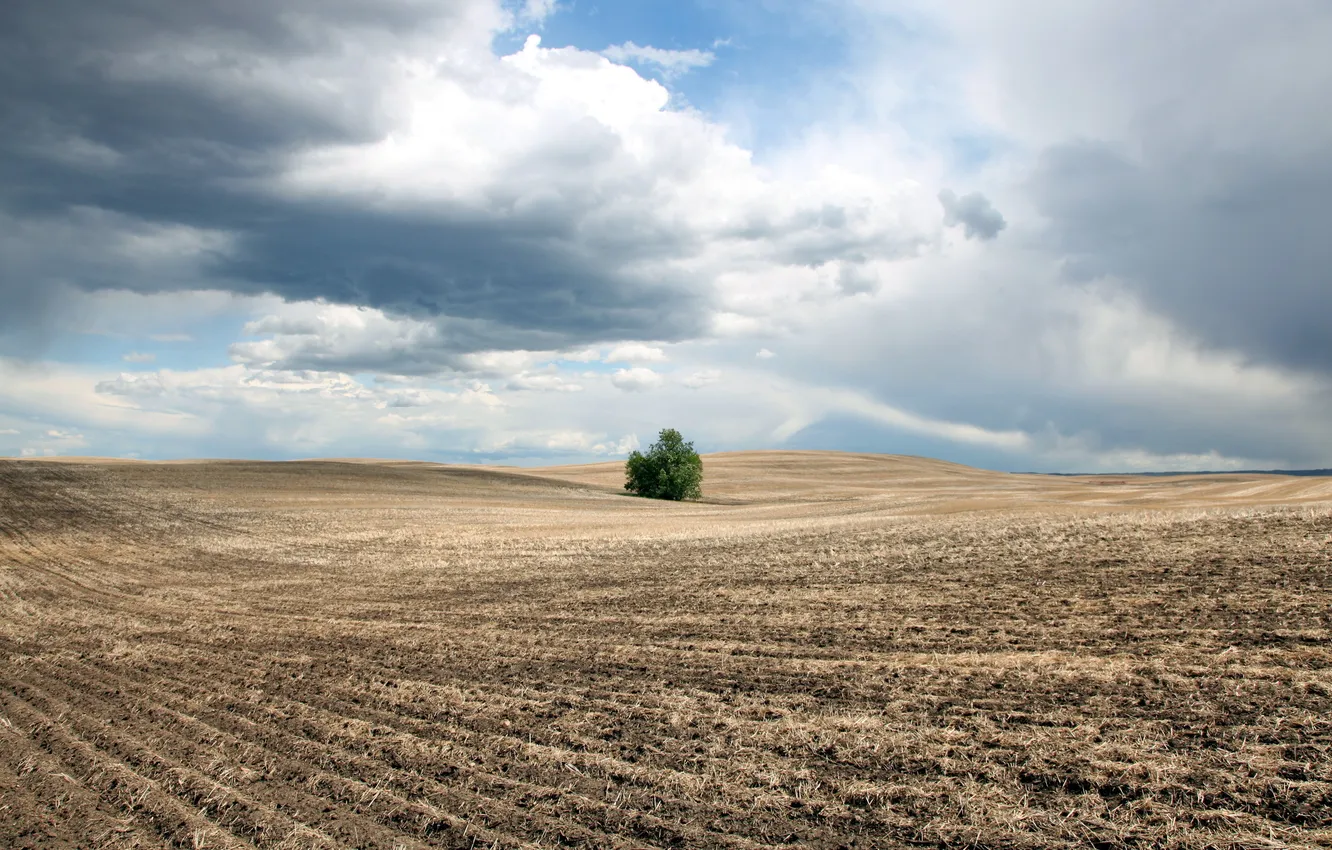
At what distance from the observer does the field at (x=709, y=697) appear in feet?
25.8

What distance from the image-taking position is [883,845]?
722 cm

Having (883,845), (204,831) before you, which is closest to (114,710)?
(204,831)

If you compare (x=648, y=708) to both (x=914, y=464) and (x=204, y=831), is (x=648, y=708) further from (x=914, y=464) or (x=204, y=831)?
(x=914, y=464)

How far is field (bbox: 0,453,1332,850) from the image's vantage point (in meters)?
7.86

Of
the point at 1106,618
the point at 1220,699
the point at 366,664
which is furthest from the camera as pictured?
the point at 1106,618

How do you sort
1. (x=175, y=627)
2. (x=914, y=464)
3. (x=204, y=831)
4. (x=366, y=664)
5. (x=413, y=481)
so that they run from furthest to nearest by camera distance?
(x=914, y=464)
(x=413, y=481)
(x=175, y=627)
(x=366, y=664)
(x=204, y=831)

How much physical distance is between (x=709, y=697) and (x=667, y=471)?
→ 73288 millimetres

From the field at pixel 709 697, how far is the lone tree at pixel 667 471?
55774mm

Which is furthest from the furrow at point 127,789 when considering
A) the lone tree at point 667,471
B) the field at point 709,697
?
the lone tree at point 667,471

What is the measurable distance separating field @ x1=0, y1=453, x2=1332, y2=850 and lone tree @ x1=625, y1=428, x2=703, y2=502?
55.8m

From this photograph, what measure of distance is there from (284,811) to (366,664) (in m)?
6.52

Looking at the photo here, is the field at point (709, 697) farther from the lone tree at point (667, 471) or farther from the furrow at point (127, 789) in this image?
the lone tree at point (667, 471)

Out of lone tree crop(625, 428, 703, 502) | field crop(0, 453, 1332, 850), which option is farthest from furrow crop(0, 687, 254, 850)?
lone tree crop(625, 428, 703, 502)

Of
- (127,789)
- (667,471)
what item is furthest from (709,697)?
(667,471)
